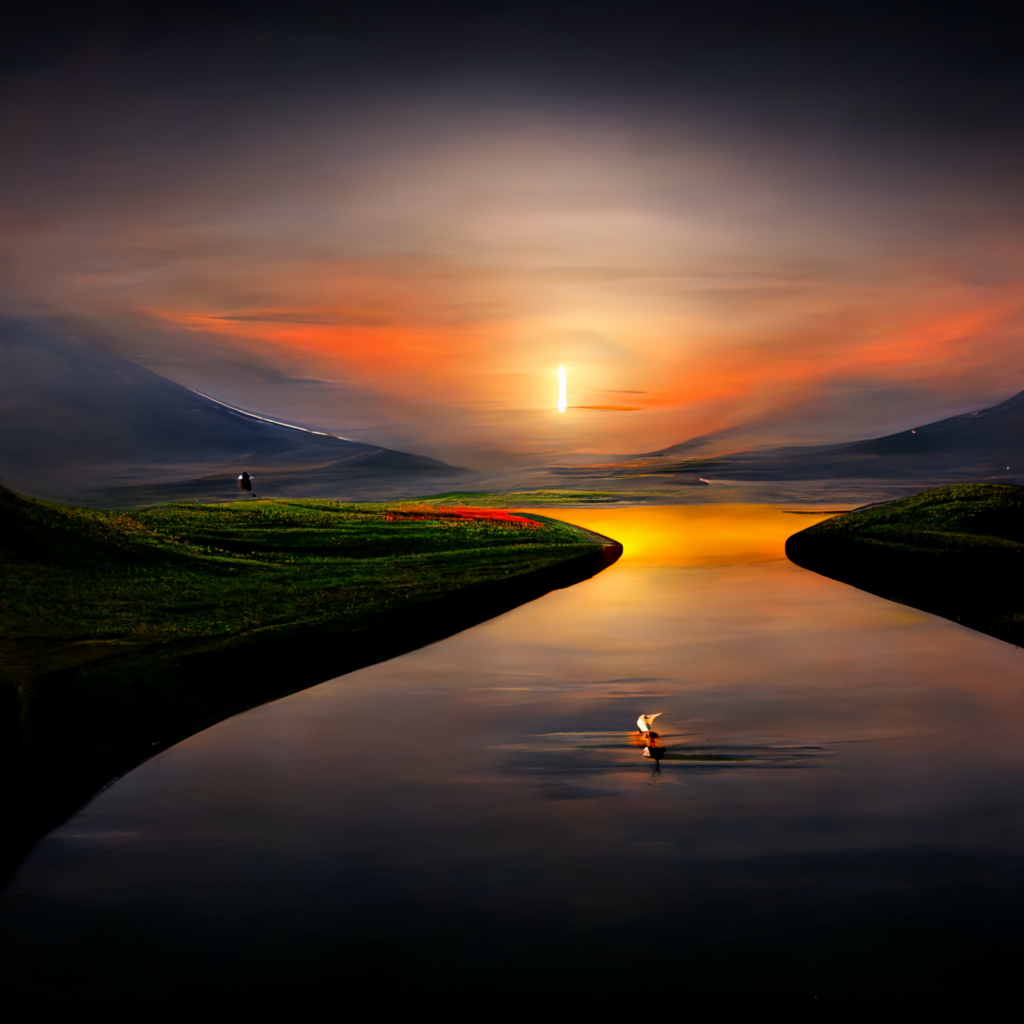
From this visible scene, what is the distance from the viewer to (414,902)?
29.8 ft

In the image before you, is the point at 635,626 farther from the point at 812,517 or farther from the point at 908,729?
the point at 812,517

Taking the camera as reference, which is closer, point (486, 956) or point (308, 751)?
point (486, 956)

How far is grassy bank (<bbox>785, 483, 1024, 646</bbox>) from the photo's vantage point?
2798 cm

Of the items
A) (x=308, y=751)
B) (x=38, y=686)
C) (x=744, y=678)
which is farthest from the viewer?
(x=744, y=678)

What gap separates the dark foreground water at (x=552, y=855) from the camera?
787 centimetres

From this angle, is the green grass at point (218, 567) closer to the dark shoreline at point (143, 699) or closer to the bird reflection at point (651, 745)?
the dark shoreline at point (143, 699)

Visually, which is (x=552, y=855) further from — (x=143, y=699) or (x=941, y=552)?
→ (x=941, y=552)

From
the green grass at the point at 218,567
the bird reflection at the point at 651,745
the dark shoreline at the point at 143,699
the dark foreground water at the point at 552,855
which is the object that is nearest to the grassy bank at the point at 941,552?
the dark foreground water at the point at 552,855

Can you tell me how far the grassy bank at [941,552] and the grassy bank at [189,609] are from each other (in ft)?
36.0

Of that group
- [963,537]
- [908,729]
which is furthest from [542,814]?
[963,537]

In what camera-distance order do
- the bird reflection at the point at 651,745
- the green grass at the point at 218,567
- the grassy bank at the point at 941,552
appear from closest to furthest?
the bird reflection at the point at 651,745 → the green grass at the point at 218,567 → the grassy bank at the point at 941,552

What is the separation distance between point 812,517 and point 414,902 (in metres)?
63.8

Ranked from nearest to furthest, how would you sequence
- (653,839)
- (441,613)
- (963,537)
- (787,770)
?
(653,839)
(787,770)
(441,613)
(963,537)

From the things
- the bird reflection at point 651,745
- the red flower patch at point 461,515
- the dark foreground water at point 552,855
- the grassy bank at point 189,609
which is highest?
the red flower patch at point 461,515
